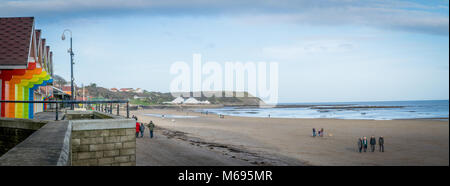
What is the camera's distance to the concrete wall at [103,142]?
8625mm

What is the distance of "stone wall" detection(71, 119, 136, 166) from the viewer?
8623 mm

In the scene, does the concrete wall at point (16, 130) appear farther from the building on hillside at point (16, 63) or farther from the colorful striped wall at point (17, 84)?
the colorful striped wall at point (17, 84)

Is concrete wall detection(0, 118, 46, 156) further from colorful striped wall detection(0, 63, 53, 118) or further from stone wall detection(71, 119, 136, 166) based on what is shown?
colorful striped wall detection(0, 63, 53, 118)

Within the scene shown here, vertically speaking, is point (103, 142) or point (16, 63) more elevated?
point (16, 63)

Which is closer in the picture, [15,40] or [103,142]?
[103,142]

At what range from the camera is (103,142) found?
357 inches

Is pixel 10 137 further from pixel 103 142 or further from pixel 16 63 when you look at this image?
pixel 16 63

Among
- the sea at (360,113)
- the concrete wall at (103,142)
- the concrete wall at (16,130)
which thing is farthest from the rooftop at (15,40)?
the sea at (360,113)

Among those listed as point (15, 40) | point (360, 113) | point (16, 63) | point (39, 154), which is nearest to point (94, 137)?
point (39, 154)
